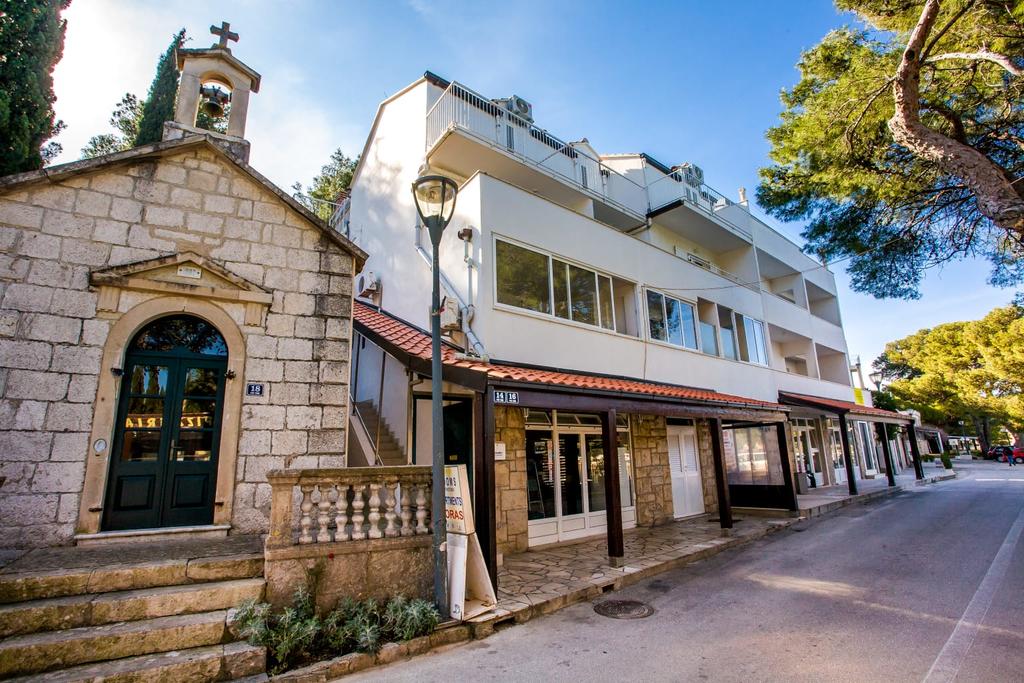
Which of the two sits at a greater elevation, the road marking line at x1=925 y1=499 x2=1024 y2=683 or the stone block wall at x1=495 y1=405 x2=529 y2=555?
the stone block wall at x1=495 y1=405 x2=529 y2=555

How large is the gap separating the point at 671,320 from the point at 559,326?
448cm

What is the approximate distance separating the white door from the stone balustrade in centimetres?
883

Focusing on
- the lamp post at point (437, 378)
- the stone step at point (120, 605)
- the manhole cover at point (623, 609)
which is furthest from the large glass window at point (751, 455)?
the stone step at point (120, 605)

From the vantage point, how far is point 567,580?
261 inches

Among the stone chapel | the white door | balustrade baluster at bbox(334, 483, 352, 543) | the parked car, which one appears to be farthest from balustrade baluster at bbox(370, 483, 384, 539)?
the parked car

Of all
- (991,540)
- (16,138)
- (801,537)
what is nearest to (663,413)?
(801,537)

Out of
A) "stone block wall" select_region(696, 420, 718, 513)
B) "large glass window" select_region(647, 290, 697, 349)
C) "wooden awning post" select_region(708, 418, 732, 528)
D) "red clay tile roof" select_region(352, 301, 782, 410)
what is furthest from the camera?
"stone block wall" select_region(696, 420, 718, 513)

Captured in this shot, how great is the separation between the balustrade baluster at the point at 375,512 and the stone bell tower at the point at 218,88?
19.1ft

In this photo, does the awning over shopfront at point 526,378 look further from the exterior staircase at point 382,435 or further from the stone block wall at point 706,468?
the stone block wall at point 706,468

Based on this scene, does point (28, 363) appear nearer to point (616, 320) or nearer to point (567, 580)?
point (567, 580)

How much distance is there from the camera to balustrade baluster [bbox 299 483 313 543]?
4754mm

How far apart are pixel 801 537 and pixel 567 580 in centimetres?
628

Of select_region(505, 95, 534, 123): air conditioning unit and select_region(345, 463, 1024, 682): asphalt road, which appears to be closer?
select_region(345, 463, 1024, 682): asphalt road

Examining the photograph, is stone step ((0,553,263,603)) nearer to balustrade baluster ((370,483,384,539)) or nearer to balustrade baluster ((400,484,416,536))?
balustrade baluster ((370,483,384,539))
